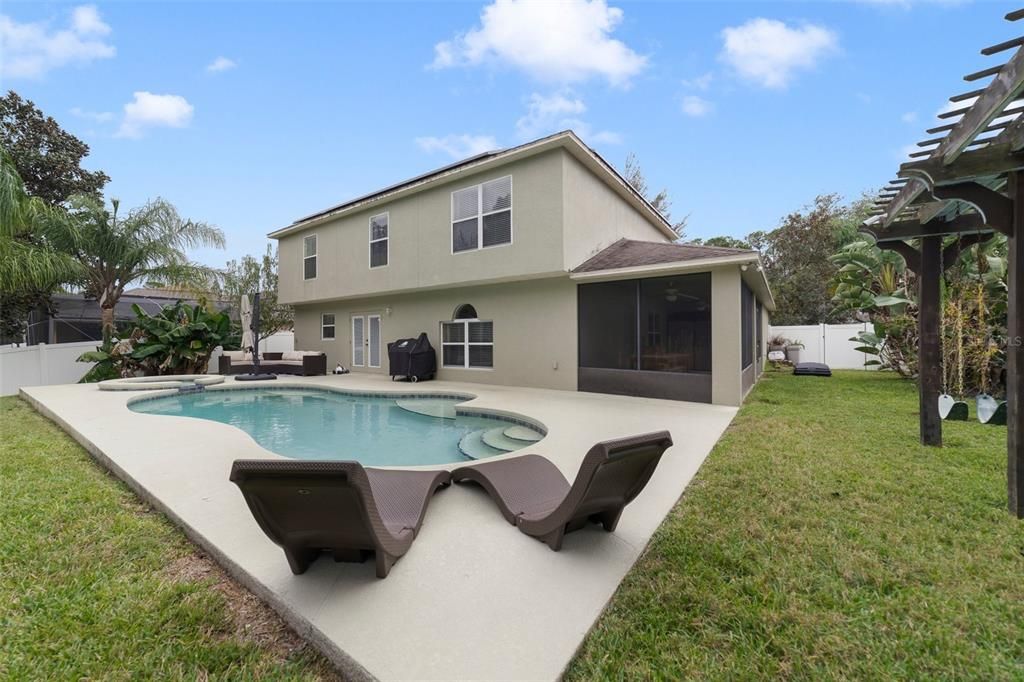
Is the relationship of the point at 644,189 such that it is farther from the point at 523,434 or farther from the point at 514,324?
the point at 523,434

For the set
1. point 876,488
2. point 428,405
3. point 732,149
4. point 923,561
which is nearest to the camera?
point 923,561

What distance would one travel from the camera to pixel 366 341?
629 inches

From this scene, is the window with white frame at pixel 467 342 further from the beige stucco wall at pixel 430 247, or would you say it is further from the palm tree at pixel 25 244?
the palm tree at pixel 25 244

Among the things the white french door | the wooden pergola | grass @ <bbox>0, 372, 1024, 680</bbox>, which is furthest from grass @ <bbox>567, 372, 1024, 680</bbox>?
the white french door

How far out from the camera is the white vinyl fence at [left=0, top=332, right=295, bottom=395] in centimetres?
1227

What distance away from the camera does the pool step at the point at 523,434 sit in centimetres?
688

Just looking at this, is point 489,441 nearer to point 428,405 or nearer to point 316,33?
point 428,405

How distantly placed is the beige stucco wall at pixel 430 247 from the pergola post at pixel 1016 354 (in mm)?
7232

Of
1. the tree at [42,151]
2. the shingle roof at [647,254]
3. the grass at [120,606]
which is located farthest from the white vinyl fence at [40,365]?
the shingle roof at [647,254]

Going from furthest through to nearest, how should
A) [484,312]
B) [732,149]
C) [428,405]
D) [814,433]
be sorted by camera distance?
[732,149]
[484,312]
[428,405]
[814,433]

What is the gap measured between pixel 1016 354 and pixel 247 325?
1672cm

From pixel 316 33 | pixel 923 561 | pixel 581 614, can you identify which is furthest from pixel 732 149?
pixel 581 614

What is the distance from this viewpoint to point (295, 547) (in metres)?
2.40

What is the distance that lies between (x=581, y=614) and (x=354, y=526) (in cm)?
124
